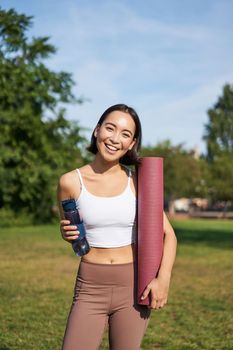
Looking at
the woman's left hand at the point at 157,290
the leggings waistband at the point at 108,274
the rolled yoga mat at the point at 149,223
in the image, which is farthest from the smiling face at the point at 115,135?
the woman's left hand at the point at 157,290

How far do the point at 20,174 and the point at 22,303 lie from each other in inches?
894

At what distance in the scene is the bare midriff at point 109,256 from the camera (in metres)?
2.64

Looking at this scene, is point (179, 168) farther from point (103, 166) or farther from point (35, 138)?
point (103, 166)

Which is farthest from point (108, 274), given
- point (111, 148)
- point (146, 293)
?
point (111, 148)

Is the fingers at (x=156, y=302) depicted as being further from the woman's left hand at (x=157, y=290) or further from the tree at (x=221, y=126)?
the tree at (x=221, y=126)

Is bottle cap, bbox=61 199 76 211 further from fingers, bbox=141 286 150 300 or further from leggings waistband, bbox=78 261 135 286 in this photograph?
fingers, bbox=141 286 150 300

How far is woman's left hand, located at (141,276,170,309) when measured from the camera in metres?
2.56

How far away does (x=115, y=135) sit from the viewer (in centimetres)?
267

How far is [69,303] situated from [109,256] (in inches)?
203

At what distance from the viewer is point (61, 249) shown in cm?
1609

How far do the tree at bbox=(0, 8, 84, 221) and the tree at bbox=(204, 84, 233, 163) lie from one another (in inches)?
1527

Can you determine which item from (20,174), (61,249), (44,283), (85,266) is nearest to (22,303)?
(44,283)

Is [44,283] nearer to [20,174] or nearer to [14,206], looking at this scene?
[20,174]

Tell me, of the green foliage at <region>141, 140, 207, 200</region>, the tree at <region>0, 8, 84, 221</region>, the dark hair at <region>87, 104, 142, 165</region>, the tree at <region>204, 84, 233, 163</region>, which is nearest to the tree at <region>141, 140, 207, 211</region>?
the green foliage at <region>141, 140, 207, 200</region>
